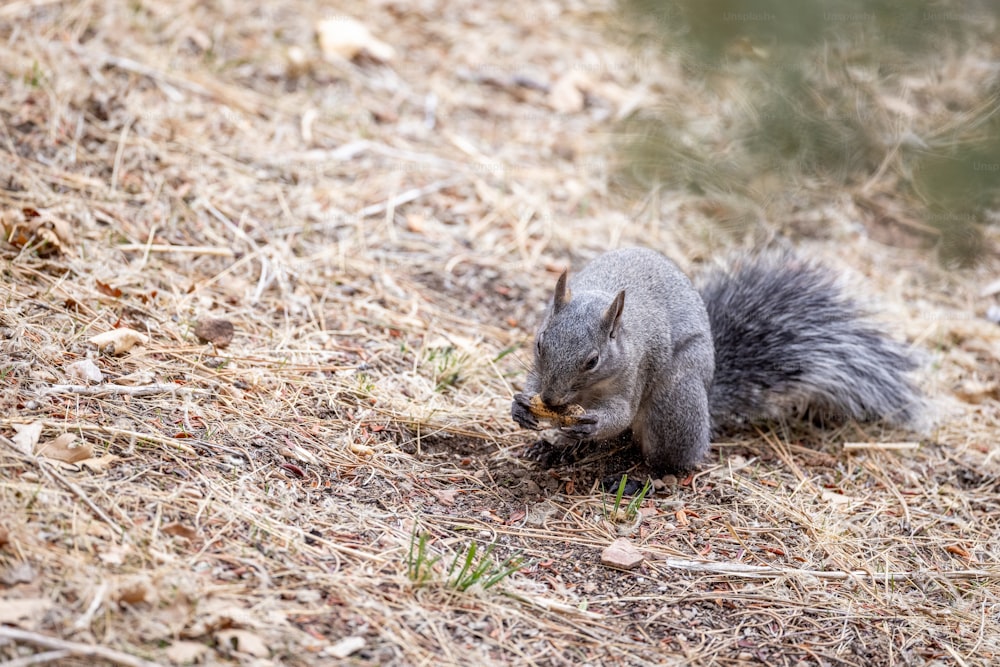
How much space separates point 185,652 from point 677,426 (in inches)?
70.8

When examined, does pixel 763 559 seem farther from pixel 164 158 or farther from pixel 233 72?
pixel 233 72

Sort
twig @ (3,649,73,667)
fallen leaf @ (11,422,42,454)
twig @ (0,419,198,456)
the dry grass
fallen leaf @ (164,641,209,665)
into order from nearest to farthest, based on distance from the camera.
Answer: twig @ (3,649,73,667)
fallen leaf @ (164,641,209,665)
the dry grass
fallen leaf @ (11,422,42,454)
twig @ (0,419,198,456)

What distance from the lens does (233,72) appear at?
4891 mm

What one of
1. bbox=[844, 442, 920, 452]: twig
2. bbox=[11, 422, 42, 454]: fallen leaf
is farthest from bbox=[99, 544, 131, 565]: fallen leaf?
bbox=[844, 442, 920, 452]: twig

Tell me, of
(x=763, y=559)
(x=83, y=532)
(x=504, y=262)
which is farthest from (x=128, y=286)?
(x=763, y=559)

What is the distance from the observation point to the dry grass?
224cm

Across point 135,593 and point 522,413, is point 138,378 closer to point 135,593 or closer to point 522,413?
point 135,593

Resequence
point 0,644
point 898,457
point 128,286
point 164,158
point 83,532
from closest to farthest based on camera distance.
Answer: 1. point 0,644
2. point 83,532
3. point 128,286
4. point 898,457
5. point 164,158

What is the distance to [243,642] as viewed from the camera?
200 cm

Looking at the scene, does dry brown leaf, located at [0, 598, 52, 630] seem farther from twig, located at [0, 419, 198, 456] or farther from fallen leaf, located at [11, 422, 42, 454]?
twig, located at [0, 419, 198, 456]

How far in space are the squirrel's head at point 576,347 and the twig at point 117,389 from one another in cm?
105

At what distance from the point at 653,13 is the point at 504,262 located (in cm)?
241

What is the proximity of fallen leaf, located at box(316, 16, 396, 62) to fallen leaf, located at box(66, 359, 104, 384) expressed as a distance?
2.95 meters

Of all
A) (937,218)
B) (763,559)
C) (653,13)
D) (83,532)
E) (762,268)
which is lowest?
(763,559)
